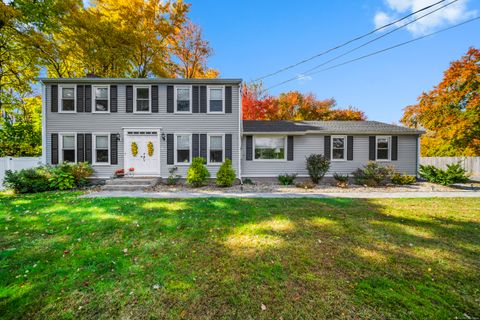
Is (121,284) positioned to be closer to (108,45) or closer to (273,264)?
(273,264)

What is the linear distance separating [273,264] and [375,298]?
1.23 meters

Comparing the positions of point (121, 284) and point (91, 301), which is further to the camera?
point (121, 284)

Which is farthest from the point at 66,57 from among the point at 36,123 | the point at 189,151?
the point at 189,151

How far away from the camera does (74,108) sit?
10359 millimetres

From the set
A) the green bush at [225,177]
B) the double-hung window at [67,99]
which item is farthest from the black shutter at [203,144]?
the double-hung window at [67,99]

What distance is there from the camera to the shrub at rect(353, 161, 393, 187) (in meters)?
9.87

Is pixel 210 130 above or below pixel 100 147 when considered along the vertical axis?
above

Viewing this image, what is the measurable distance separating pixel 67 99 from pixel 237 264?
12.6 metres

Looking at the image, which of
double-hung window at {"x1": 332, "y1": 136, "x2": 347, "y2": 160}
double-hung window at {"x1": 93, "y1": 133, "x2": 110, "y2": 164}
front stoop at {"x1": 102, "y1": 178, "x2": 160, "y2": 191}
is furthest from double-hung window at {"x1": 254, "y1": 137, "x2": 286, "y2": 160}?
double-hung window at {"x1": 93, "y1": 133, "x2": 110, "y2": 164}

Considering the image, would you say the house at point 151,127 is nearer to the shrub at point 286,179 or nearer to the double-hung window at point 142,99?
the double-hung window at point 142,99

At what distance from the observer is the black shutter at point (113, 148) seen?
10.3m

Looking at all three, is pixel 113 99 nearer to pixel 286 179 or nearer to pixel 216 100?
pixel 216 100

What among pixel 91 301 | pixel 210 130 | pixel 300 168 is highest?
pixel 210 130

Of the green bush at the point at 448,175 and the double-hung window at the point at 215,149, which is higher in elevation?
the double-hung window at the point at 215,149
